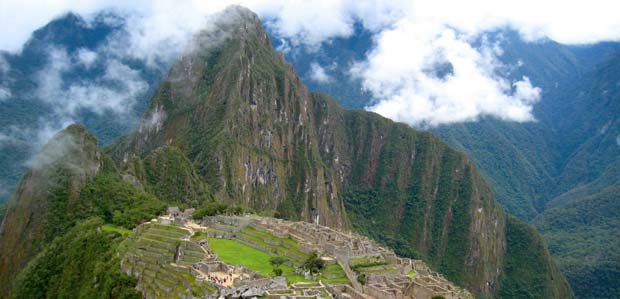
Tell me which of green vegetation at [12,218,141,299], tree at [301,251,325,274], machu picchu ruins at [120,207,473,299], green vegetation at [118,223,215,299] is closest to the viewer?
machu picchu ruins at [120,207,473,299]

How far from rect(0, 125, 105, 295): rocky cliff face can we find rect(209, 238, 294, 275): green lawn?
47747 millimetres

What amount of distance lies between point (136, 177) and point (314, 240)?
73.3 meters

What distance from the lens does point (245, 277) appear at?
57406mm

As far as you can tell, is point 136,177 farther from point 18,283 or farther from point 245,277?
point 245,277

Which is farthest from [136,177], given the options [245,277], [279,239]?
[245,277]

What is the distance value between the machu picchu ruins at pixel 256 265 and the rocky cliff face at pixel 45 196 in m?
38.4

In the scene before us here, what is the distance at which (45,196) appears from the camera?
12388 centimetres

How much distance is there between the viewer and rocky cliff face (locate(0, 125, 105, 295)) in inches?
4643

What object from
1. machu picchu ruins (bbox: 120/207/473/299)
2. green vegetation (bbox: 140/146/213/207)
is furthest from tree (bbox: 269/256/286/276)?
green vegetation (bbox: 140/146/213/207)

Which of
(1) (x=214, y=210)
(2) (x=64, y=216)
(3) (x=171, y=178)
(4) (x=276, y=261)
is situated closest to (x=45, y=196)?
(2) (x=64, y=216)

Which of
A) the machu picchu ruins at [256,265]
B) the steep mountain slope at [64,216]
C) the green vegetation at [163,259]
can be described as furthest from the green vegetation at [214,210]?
the green vegetation at [163,259]

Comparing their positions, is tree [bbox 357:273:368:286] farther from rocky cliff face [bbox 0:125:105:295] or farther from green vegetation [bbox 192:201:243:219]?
rocky cliff face [bbox 0:125:105:295]

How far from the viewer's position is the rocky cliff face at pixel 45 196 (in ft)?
387

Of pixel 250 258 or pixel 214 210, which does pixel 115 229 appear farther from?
pixel 250 258
